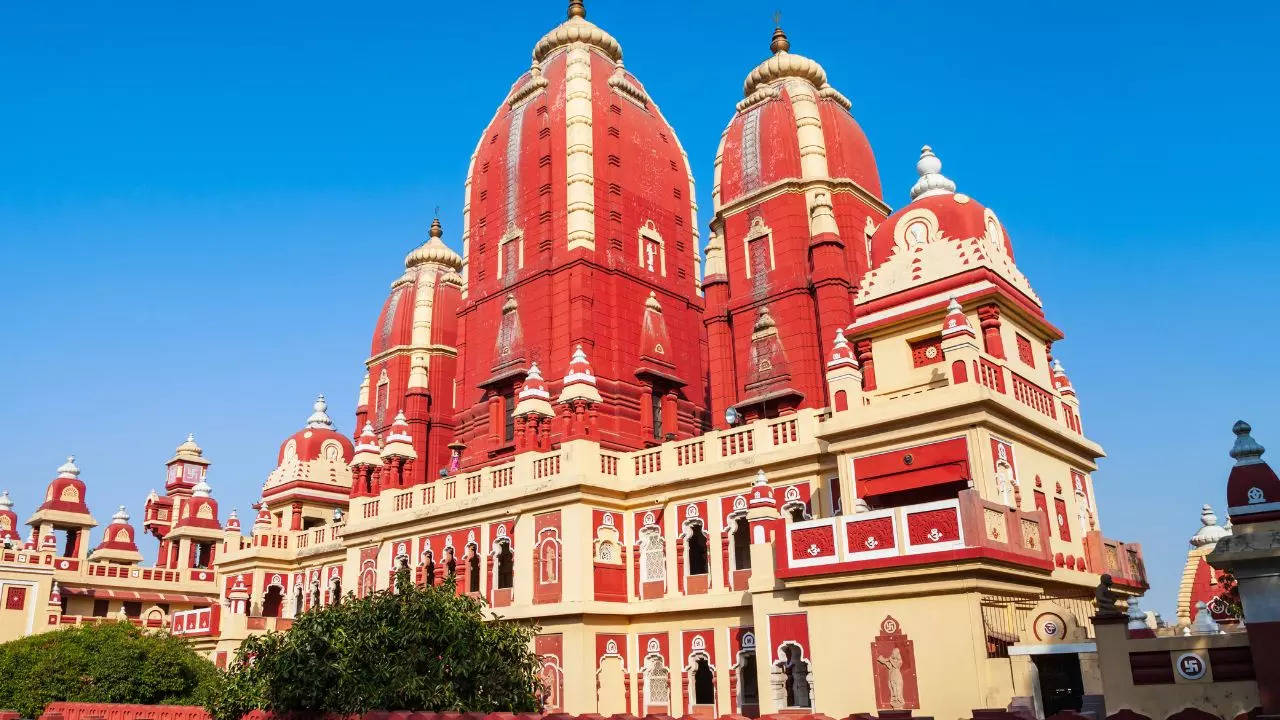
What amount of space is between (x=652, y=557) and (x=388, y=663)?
7.90 m

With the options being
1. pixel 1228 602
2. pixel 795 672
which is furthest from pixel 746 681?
pixel 1228 602

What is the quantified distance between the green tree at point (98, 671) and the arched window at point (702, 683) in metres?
12.1

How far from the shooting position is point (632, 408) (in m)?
25.1

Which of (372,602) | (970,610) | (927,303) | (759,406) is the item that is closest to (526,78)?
(759,406)

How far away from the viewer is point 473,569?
23.5 m

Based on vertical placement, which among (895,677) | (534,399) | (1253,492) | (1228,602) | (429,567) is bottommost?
(895,677)

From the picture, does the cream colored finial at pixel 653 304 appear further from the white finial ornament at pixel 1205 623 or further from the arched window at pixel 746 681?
the white finial ornament at pixel 1205 623

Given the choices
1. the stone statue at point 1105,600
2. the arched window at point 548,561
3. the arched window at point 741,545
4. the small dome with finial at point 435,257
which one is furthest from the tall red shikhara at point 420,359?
the stone statue at point 1105,600

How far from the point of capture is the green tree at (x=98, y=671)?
2438cm

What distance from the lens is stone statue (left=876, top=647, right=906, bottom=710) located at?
45.9 ft

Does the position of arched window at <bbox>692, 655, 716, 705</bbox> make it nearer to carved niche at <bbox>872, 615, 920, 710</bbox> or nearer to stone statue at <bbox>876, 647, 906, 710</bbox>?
carved niche at <bbox>872, 615, 920, 710</bbox>

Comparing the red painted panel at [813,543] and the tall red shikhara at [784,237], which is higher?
the tall red shikhara at [784,237]

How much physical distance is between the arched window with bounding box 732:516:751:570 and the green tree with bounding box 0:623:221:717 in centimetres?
1332

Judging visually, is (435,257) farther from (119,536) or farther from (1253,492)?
(1253,492)
